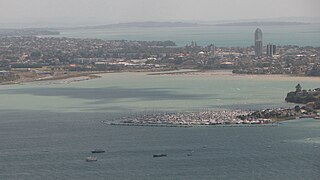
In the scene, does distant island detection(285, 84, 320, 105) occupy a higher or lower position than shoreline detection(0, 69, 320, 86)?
higher

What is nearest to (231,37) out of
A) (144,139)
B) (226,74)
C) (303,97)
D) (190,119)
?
(226,74)

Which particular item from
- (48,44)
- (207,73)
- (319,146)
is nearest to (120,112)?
(319,146)

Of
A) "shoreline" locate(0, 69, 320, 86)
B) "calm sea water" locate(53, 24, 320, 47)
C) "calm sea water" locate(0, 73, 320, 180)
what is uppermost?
"calm sea water" locate(0, 73, 320, 180)

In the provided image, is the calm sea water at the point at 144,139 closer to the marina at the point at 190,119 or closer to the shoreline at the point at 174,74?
the marina at the point at 190,119

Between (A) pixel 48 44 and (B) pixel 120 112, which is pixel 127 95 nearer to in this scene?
(B) pixel 120 112

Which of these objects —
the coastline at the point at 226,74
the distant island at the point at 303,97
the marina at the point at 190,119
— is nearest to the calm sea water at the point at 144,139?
the distant island at the point at 303,97

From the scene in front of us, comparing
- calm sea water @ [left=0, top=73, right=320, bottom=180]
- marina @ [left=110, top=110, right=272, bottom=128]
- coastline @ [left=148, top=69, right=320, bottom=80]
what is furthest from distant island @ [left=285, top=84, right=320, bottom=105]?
coastline @ [left=148, top=69, right=320, bottom=80]

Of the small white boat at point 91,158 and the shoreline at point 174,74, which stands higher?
the small white boat at point 91,158

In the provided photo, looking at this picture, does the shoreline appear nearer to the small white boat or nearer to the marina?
the marina
